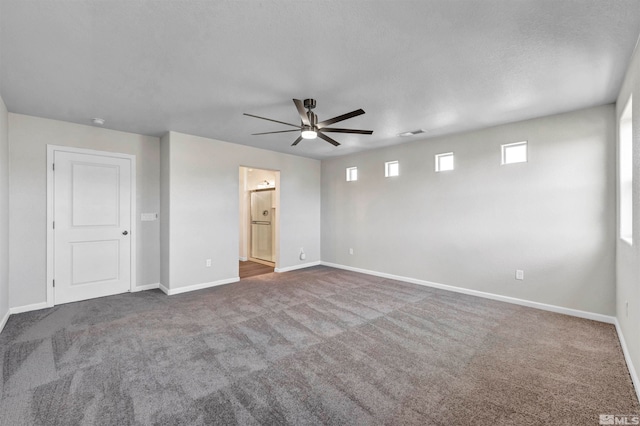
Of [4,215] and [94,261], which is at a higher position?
[4,215]

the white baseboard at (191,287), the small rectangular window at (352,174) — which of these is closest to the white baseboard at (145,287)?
the white baseboard at (191,287)

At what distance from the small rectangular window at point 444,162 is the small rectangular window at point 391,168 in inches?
32.1

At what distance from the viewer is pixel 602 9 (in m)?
1.79

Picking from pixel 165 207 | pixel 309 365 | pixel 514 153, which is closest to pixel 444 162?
pixel 514 153

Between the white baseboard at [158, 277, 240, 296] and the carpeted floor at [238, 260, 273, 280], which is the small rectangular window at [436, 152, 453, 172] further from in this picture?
the white baseboard at [158, 277, 240, 296]

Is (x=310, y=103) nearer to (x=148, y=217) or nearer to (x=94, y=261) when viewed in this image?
(x=148, y=217)

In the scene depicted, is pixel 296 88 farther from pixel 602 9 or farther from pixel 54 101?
pixel 54 101

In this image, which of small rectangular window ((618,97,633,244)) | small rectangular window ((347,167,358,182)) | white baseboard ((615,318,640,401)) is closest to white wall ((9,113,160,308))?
small rectangular window ((347,167,358,182))

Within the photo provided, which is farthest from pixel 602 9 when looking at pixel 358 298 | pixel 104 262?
pixel 104 262

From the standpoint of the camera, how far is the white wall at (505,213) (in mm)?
3420

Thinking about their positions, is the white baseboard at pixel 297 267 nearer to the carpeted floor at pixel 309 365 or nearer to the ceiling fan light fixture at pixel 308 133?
the carpeted floor at pixel 309 365

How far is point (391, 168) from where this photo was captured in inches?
221

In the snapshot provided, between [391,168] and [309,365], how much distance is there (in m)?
4.18

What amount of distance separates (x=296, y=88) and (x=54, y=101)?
9.33 ft
